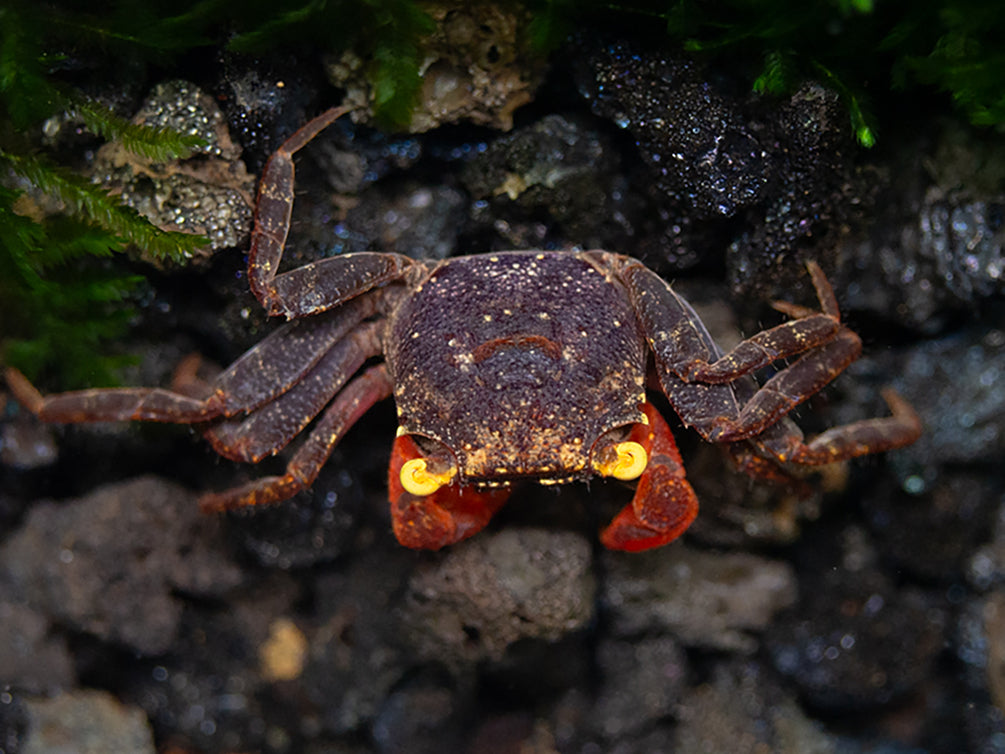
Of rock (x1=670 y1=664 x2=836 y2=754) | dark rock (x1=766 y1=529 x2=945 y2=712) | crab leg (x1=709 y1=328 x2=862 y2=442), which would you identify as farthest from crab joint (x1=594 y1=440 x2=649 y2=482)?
rock (x1=670 y1=664 x2=836 y2=754)

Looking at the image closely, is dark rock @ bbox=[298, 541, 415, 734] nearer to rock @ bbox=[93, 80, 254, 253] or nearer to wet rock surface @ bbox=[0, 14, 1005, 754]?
wet rock surface @ bbox=[0, 14, 1005, 754]

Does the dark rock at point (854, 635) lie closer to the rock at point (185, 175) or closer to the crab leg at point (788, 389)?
the crab leg at point (788, 389)

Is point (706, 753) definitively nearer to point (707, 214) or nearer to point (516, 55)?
point (707, 214)

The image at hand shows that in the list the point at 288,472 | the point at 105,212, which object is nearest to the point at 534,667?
the point at 288,472

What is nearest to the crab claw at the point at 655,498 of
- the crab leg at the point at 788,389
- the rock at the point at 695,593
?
the crab leg at the point at 788,389

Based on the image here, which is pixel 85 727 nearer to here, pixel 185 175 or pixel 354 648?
pixel 354 648

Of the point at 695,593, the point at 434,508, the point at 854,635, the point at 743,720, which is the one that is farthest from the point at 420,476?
the point at 854,635

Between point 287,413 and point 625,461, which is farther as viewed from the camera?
point 287,413
